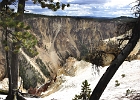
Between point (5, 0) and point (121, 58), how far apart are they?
7840 millimetres

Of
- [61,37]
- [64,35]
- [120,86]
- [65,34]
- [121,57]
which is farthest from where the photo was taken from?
[65,34]

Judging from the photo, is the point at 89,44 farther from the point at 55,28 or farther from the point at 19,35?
the point at 19,35

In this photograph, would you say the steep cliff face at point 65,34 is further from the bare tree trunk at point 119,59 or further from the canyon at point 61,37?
the bare tree trunk at point 119,59

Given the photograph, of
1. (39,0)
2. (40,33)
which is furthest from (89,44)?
(39,0)

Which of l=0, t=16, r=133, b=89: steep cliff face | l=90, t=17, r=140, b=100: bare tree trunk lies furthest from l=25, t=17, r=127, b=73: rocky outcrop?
l=90, t=17, r=140, b=100: bare tree trunk

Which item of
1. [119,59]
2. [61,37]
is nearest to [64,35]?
[61,37]

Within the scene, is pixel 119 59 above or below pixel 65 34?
above

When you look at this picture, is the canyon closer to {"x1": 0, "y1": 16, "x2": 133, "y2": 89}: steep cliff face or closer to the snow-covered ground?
{"x1": 0, "y1": 16, "x2": 133, "y2": 89}: steep cliff face

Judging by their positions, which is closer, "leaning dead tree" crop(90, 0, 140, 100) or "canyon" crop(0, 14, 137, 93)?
"leaning dead tree" crop(90, 0, 140, 100)

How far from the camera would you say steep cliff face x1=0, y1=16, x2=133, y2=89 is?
127 m

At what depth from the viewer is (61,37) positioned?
149625mm

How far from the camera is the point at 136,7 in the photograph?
7148 millimetres

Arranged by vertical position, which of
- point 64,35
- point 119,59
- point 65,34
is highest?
point 119,59

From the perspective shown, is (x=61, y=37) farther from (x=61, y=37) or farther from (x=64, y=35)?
(x=64, y=35)
